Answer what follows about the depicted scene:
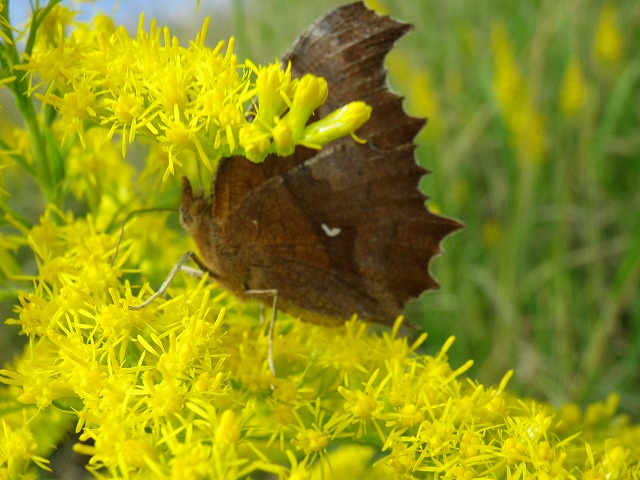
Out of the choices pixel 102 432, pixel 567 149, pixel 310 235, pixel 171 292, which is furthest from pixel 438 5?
pixel 102 432

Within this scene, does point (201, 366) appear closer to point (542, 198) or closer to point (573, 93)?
point (573, 93)

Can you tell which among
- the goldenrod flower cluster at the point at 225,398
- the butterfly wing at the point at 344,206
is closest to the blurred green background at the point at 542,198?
the butterfly wing at the point at 344,206

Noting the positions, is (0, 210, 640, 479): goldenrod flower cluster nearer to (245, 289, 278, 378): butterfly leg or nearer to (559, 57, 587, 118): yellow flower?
(245, 289, 278, 378): butterfly leg

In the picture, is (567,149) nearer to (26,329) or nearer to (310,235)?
(310,235)

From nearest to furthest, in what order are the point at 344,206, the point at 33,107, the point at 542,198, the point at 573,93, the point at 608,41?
the point at 33,107 → the point at 344,206 → the point at 573,93 → the point at 608,41 → the point at 542,198

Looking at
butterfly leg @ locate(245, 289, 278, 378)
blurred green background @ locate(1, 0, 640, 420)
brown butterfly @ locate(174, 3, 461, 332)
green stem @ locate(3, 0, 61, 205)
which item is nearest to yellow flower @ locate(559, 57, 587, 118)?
blurred green background @ locate(1, 0, 640, 420)

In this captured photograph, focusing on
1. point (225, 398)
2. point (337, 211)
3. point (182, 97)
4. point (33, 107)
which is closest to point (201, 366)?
point (225, 398)
